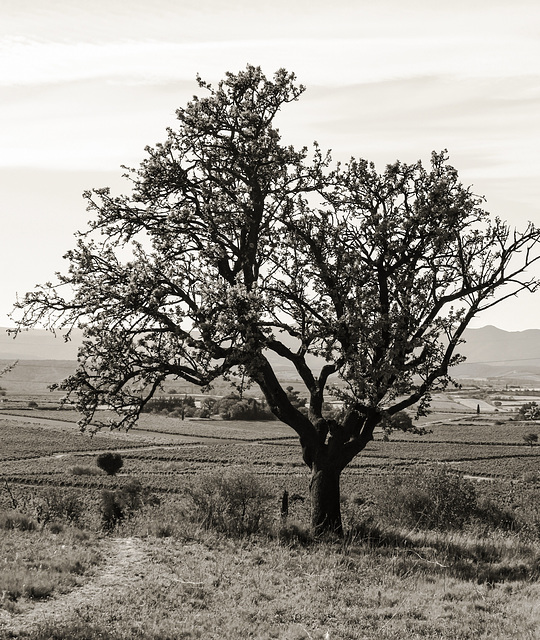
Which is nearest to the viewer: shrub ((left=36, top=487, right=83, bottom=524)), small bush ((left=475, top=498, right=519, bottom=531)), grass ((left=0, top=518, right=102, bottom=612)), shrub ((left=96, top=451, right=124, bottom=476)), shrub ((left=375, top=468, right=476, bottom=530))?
grass ((left=0, top=518, right=102, bottom=612))

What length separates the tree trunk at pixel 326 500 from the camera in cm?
1734

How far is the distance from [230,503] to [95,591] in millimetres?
7105

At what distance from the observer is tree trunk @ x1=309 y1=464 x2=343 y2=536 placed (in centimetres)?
1734

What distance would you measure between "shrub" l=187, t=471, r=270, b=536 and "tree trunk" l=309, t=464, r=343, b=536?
134cm

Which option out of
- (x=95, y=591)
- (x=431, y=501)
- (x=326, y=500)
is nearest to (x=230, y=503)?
(x=326, y=500)

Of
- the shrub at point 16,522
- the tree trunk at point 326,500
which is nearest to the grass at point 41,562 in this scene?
the shrub at point 16,522

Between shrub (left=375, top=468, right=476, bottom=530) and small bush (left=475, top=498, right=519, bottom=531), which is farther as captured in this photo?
small bush (left=475, top=498, right=519, bottom=531)

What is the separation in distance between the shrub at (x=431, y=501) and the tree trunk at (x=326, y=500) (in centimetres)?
506

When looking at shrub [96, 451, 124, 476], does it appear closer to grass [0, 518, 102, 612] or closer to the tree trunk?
grass [0, 518, 102, 612]

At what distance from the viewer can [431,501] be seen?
78.4 ft

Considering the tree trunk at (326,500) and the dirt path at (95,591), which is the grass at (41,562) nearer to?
the dirt path at (95,591)

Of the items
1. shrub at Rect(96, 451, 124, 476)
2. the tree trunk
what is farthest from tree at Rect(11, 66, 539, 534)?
shrub at Rect(96, 451, 124, 476)

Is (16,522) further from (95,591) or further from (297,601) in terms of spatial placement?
(297,601)

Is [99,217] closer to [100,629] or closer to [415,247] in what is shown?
[415,247]
